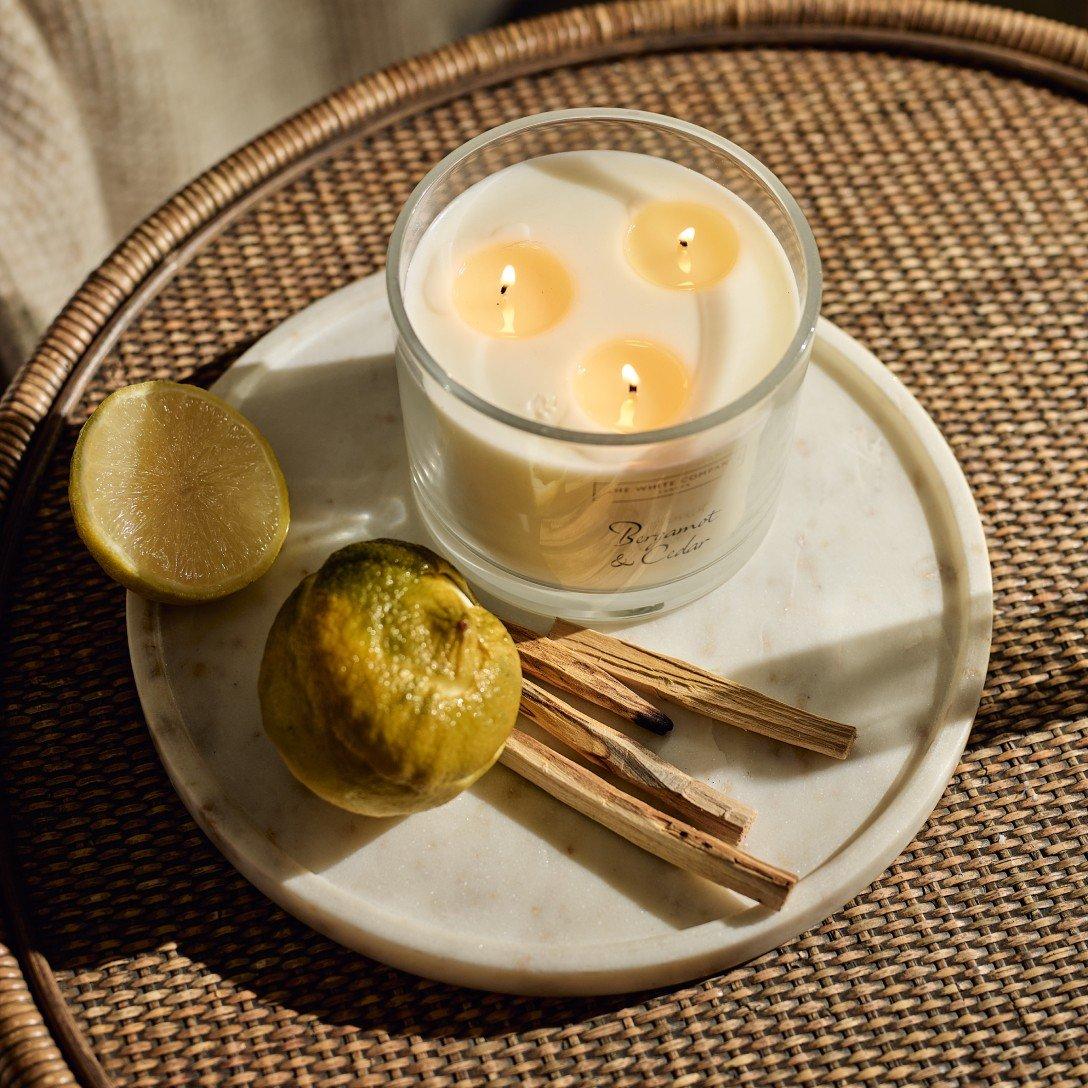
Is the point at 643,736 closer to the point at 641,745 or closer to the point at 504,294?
the point at 641,745

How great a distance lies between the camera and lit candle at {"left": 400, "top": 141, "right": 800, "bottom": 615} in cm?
61

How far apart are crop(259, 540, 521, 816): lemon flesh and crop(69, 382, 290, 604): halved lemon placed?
11 centimetres

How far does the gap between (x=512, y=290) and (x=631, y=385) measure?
9 cm

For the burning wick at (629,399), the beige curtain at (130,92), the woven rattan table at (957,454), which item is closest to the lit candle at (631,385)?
the burning wick at (629,399)

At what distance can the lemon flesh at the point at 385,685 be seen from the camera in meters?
0.57

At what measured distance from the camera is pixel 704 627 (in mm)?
730

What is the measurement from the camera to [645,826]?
64 centimetres

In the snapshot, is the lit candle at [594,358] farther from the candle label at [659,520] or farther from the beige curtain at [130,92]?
Result: the beige curtain at [130,92]

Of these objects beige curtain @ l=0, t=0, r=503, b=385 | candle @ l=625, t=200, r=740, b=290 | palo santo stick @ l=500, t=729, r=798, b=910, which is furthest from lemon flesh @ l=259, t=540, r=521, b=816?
beige curtain @ l=0, t=0, r=503, b=385

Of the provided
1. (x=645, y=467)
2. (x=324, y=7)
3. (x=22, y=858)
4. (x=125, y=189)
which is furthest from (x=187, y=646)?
(x=324, y=7)

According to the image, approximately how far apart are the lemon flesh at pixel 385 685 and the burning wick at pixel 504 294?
0.46ft

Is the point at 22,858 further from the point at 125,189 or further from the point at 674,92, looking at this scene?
the point at 125,189

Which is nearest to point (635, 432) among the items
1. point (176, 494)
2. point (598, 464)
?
point (598, 464)

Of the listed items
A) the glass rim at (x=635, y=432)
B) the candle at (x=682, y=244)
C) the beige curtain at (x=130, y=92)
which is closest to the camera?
the glass rim at (x=635, y=432)
